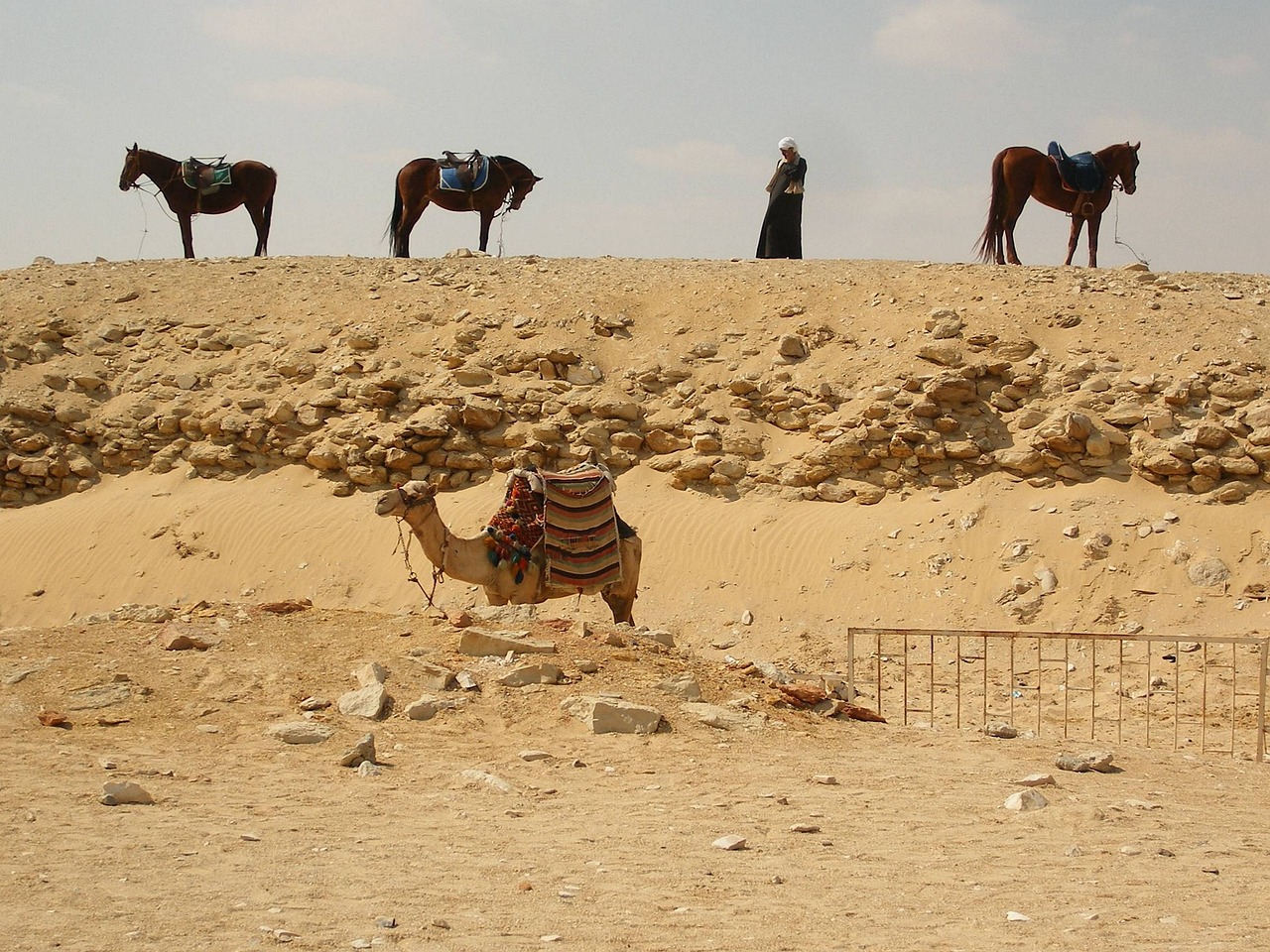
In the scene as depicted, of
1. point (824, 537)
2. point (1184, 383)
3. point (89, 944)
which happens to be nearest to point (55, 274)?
point (824, 537)

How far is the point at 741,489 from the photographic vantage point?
16422mm

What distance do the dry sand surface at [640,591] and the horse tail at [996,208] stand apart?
4.87 ft

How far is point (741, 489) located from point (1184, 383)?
5.59 metres

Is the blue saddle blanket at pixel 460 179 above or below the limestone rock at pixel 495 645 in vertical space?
above

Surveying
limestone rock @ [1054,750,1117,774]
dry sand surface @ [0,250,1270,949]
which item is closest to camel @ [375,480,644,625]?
dry sand surface @ [0,250,1270,949]

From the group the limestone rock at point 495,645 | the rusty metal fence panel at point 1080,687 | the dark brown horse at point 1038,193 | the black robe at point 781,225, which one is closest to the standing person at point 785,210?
the black robe at point 781,225

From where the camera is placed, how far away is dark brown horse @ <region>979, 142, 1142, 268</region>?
20.6 meters

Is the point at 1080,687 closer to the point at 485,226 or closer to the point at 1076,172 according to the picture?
the point at 1076,172

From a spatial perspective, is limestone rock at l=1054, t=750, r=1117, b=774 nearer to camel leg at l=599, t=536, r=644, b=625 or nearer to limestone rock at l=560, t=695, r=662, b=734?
limestone rock at l=560, t=695, r=662, b=734

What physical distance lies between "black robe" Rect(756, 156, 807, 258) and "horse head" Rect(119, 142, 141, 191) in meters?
11.3

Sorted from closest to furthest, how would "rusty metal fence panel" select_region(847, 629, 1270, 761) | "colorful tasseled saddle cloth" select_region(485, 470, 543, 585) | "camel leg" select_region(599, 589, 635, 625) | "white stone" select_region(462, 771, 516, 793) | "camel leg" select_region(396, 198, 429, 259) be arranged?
"white stone" select_region(462, 771, 516, 793) < "rusty metal fence panel" select_region(847, 629, 1270, 761) < "colorful tasseled saddle cloth" select_region(485, 470, 543, 585) < "camel leg" select_region(599, 589, 635, 625) < "camel leg" select_region(396, 198, 429, 259)

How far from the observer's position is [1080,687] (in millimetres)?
12117

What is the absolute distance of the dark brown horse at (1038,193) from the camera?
20.6 metres

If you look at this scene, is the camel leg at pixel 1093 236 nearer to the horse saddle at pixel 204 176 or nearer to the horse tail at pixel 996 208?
the horse tail at pixel 996 208
